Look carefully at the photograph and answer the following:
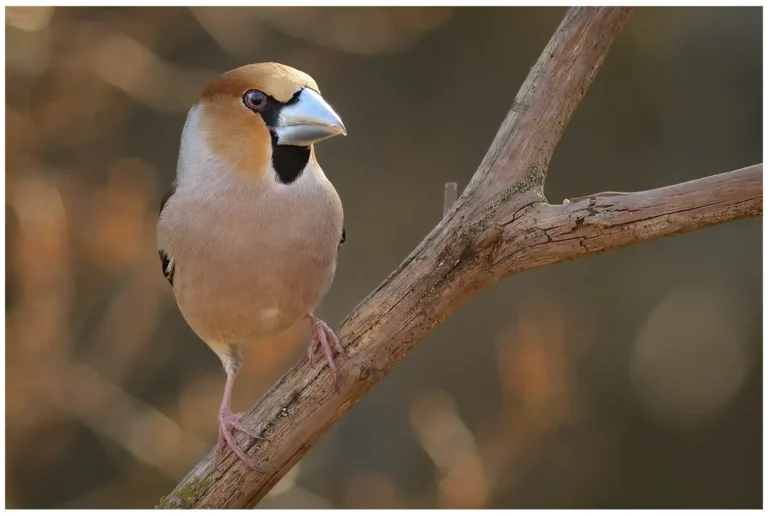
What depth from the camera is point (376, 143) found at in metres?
3.44

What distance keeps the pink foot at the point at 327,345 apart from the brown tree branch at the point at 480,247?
0.07 feet

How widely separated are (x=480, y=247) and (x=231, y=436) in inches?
27.5

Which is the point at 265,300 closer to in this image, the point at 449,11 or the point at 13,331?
the point at 13,331

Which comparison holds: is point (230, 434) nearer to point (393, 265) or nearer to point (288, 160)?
point (288, 160)

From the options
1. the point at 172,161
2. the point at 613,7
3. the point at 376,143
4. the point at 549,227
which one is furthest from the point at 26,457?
the point at 613,7

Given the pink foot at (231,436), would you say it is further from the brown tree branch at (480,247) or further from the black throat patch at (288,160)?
the black throat patch at (288,160)

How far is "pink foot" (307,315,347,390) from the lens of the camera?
1780mm

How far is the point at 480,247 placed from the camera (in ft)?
5.60

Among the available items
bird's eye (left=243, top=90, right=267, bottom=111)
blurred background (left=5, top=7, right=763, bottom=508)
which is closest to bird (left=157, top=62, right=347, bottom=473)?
bird's eye (left=243, top=90, right=267, bottom=111)

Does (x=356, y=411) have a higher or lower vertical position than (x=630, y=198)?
lower

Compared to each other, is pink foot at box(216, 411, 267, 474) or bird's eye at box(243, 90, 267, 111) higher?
bird's eye at box(243, 90, 267, 111)

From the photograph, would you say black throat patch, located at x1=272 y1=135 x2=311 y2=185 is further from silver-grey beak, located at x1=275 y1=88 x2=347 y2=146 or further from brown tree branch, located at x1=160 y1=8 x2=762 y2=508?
brown tree branch, located at x1=160 y1=8 x2=762 y2=508

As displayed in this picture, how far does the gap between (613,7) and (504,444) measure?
172cm

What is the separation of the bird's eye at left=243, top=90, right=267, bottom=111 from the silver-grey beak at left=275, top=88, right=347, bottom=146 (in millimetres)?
52
